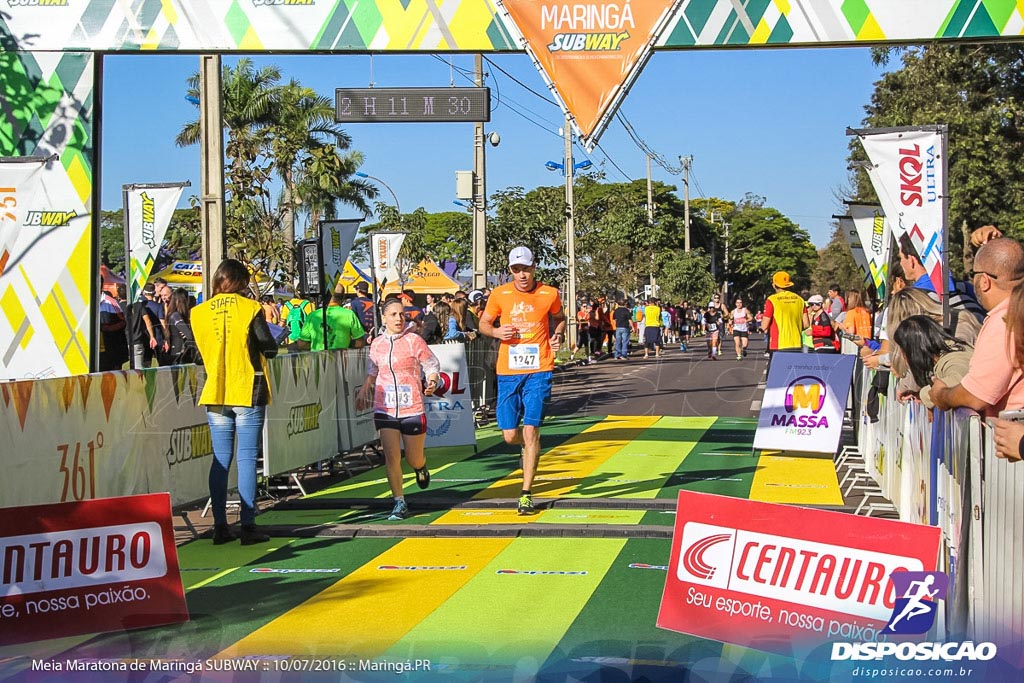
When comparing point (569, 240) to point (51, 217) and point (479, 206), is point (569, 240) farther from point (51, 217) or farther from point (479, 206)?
point (51, 217)

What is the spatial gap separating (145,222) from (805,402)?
805cm

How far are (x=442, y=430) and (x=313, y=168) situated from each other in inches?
1463

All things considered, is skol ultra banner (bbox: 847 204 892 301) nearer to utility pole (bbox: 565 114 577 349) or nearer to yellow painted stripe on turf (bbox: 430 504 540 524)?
yellow painted stripe on turf (bbox: 430 504 540 524)

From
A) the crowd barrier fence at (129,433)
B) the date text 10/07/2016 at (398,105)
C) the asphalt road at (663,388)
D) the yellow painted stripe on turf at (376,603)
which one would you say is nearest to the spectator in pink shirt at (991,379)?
the yellow painted stripe on turf at (376,603)

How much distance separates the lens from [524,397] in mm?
10078

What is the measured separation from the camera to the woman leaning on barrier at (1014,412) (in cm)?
442

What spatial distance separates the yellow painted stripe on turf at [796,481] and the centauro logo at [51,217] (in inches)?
242

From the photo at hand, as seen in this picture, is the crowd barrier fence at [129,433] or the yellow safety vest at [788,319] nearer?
the crowd barrier fence at [129,433]

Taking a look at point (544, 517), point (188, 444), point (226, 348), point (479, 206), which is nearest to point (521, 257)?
point (544, 517)

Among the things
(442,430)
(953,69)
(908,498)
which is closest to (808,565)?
(908,498)

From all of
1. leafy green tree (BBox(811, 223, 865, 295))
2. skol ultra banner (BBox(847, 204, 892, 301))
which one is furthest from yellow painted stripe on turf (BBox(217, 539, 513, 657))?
leafy green tree (BBox(811, 223, 865, 295))

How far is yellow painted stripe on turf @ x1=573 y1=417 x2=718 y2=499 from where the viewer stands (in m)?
11.0

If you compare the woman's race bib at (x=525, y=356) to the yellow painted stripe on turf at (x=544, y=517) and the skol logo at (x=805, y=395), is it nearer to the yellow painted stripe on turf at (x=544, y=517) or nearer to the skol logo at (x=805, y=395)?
the yellow painted stripe on turf at (x=544, y=517)

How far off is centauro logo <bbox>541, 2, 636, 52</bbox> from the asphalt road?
1054 cm
